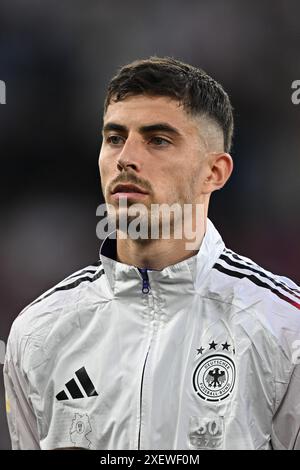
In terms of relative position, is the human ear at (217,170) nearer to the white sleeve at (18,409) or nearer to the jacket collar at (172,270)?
the jacket collar at (172,270)

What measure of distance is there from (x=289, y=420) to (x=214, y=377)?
26 centimetres

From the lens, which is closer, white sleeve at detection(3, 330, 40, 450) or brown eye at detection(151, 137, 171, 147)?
brown eye at detection(151, 137, 171, 147)

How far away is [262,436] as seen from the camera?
2.20 metres

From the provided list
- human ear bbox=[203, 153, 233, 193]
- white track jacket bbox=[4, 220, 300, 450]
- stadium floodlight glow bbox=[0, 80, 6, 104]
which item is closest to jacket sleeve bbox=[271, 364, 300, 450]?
white track jacket bbox=[4, 220, 300, 450]

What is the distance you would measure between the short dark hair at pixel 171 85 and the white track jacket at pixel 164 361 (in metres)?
0.42

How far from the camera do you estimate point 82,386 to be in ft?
7.54

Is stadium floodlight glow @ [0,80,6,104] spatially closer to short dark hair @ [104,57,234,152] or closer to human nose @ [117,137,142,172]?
short dark hair @ [104,57,234,152]

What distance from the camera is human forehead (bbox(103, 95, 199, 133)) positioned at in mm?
2312

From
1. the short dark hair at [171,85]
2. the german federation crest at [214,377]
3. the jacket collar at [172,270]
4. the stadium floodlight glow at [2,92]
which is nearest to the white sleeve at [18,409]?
the jacket collar at [172,270]

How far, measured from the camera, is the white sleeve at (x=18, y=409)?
245 centimetres

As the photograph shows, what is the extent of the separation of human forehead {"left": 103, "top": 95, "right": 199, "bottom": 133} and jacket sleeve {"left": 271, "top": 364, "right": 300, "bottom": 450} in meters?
0.85

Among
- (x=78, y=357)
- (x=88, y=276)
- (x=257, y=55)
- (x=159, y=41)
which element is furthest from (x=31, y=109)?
(x=78, y=357)

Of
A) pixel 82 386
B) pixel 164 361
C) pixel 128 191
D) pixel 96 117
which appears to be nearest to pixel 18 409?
pixel 82 386
